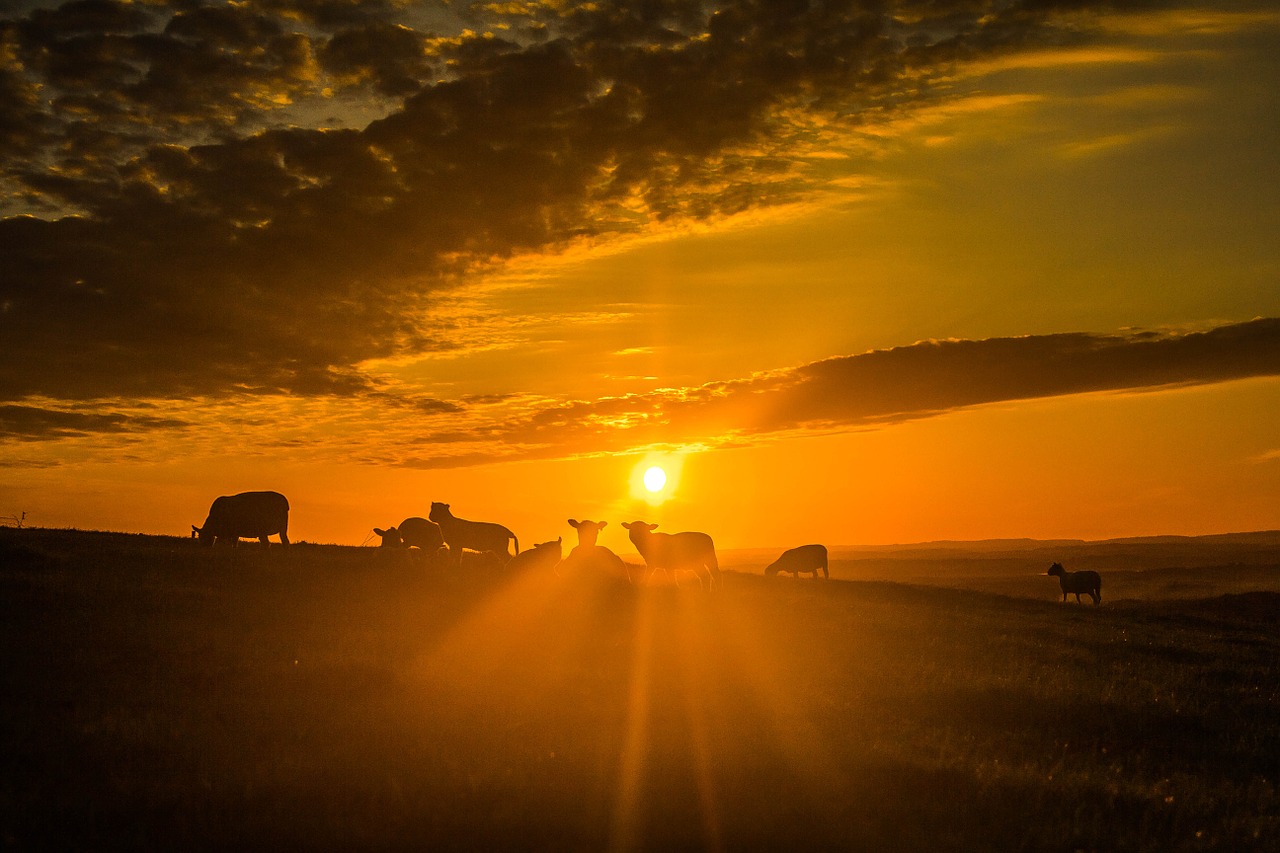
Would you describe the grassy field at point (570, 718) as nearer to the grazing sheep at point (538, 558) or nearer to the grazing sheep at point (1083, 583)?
the grazing sheep at point (538, 558)

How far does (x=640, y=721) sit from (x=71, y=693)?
8.66 m

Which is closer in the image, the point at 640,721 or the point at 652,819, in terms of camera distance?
the point at 652,819

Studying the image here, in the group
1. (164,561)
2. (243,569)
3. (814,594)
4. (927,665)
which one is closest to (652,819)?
(927,665)

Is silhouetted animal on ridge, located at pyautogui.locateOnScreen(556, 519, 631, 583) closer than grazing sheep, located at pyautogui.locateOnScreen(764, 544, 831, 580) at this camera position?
Yes

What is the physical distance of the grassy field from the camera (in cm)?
994

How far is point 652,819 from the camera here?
9.91m

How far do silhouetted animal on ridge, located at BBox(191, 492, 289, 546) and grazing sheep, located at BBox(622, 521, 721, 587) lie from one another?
12.8 metres

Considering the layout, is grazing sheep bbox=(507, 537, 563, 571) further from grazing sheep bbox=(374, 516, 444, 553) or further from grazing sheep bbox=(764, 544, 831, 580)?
grazing sheep bbox=(764, 544, 831, 580)

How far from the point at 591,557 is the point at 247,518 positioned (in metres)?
12.5

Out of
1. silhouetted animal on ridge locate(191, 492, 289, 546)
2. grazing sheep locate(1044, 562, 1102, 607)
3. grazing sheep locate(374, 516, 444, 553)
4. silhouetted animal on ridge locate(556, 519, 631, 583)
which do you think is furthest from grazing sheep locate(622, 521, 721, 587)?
grazing sheep locate(1044, 562, 1102, 607)

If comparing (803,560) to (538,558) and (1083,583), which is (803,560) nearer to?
(1083,583)

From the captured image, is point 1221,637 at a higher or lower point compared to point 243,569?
lower

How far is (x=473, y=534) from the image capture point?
Answer: 36969mm

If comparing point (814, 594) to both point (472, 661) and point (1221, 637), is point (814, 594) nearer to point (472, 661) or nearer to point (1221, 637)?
point (1221, 637)
